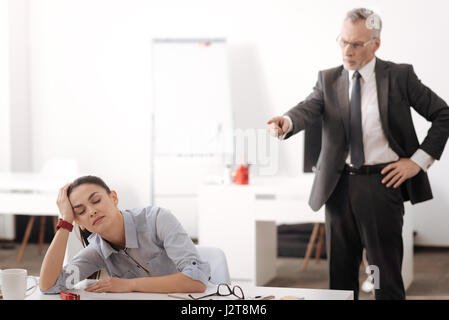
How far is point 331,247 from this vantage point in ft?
8.73

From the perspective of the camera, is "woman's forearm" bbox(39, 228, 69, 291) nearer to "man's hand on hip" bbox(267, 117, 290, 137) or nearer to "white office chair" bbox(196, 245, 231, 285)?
"white office chair" bbox(196, 245, 231, 285)

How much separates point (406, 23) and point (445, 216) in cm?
176

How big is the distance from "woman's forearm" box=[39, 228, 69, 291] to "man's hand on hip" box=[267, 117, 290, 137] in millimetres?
841

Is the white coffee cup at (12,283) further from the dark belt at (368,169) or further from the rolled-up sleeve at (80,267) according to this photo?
the dark belt at (368,169)

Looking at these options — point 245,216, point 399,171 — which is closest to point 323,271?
point 245,216

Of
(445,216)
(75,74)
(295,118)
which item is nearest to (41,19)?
(75,74)

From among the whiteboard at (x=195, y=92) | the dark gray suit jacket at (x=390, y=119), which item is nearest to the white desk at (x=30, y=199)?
the whiteboard at (x=195, y=92)

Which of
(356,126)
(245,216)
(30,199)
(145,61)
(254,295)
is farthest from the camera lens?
(145,61)

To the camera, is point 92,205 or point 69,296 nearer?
point 69,296

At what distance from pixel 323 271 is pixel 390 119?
2.73m

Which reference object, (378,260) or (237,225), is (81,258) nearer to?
(378,260)

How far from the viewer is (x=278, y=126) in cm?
249

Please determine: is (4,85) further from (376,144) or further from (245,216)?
(376,144)

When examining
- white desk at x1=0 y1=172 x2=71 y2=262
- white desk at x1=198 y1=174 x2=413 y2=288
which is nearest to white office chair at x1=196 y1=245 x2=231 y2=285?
white desk at x1=198 y1=174 x2=413 y2=288
